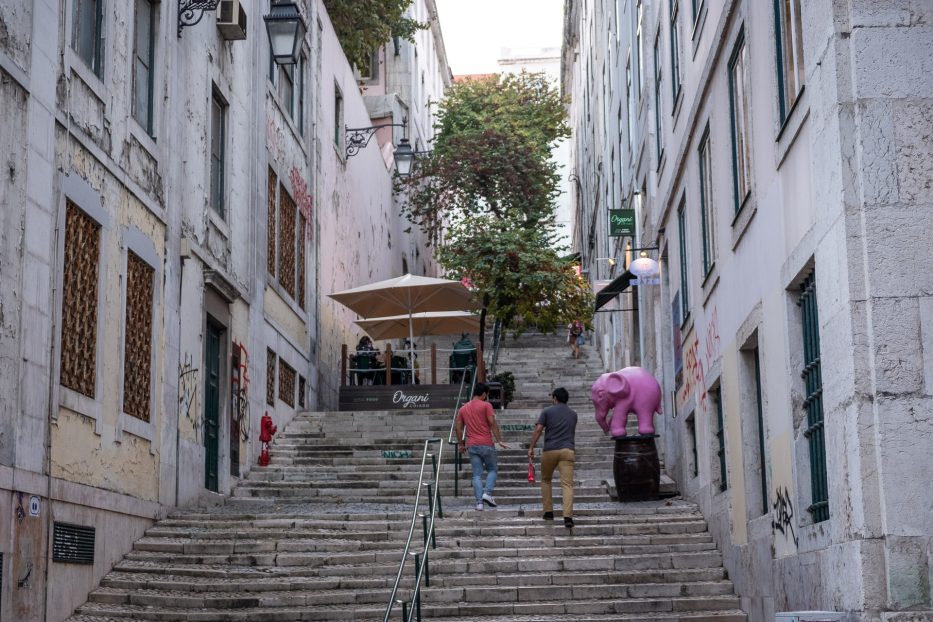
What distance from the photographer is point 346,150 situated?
105ft

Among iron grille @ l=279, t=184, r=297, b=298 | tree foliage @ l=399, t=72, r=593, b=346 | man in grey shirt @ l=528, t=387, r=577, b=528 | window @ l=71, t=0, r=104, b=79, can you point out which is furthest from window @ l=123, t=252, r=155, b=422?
tree foliage @ l=399, t=72, r=593, b=346

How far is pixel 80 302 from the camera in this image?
13.5m

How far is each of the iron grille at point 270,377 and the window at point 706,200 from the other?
344 inches

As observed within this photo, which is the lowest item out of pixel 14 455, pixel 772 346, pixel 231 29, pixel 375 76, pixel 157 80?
pixel 14 455

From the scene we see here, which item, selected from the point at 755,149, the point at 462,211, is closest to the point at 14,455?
the point at 755,149

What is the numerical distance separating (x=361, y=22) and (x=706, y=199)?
2082cm

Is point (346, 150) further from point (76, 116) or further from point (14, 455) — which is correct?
point (14, 455)

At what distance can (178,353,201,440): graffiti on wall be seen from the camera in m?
16.9

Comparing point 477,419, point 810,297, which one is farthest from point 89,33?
point 810,297

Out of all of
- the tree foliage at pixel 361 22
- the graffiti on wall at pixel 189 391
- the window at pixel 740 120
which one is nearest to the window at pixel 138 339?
the graffiti on wall at pixel 189 391

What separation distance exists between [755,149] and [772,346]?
179 cm

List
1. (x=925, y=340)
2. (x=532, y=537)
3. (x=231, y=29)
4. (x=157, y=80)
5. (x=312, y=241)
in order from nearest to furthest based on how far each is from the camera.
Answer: (x=925, y=340), (x=532, y=537), (x=157, y=80), (x=231, y=29), (x=312, y=241)

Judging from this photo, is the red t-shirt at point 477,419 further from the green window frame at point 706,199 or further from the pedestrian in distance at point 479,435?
the green window frame at point 706,199

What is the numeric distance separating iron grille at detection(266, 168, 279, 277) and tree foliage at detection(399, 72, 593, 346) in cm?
730
